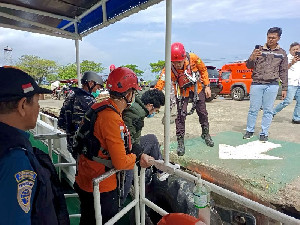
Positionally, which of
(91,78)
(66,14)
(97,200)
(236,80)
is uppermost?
(66,14)

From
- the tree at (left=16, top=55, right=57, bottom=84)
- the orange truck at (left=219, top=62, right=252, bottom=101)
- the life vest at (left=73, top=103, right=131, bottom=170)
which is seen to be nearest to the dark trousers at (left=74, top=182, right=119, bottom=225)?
the life vest at (left=73, top=103, right=131, bottom=170)

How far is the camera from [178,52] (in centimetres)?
402

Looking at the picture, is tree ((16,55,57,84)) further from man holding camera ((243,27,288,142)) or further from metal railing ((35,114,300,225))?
metal railing ((35,114,300,225))

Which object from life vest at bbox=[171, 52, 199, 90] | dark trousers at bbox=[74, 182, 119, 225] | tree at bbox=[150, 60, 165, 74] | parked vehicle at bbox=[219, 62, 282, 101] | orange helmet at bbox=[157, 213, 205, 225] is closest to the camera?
orange helmet at bbox=[157, 213, 205, 225]

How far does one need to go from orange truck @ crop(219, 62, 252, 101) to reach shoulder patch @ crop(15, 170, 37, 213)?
15314 mm

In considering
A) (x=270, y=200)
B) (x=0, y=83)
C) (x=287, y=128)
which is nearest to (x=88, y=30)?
(x=0, y=83)


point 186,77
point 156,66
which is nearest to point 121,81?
point 186,77

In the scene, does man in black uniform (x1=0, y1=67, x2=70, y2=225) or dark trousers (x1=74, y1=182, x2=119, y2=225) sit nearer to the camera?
man in black uniform (x1=0, y1=67, x2=70, y2=225)

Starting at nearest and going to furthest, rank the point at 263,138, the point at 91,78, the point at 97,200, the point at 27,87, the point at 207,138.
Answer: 1. the point at 27,87
2. the point at 97,200
3. the point at 91,78
4. the point at 207,138
5. the point at 263,138

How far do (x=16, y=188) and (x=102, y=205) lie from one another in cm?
131

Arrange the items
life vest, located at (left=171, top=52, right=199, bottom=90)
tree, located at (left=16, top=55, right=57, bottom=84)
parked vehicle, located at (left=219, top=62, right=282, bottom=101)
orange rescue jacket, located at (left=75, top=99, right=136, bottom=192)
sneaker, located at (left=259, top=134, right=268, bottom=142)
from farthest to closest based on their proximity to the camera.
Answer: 1. tree, located at (left=16, top=55, right=57, bottom=84)
2. parked vehicle, located at (left=219, top=62, right=282, bottom=101)
3. sneaker, located at (left=259, top=134, right=268, bottom=142)
4. life vest, located at (left=171, top=52, right=199, bottom=90)
5. orange rescue jacket, located at (left=75, top=99, right=136, bottom=192)

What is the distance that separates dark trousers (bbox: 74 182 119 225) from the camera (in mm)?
2213

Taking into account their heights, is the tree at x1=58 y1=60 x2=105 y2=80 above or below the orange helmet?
above

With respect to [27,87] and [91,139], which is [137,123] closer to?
[91,139]
